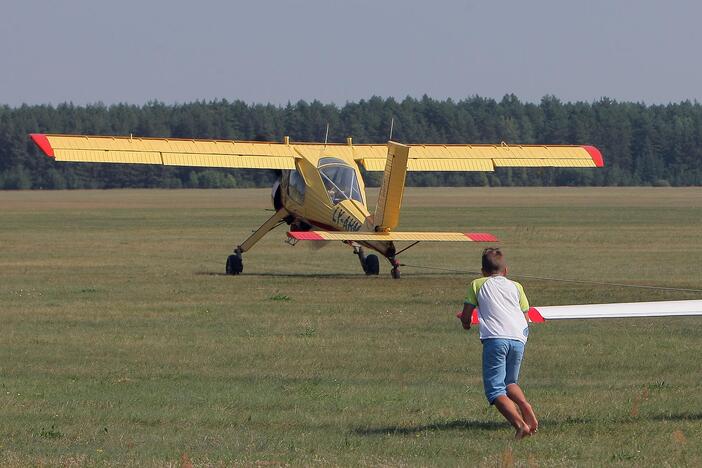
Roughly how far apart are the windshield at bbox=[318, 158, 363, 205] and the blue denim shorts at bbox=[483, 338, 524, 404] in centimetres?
1521

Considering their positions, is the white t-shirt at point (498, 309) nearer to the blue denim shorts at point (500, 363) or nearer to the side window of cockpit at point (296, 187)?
the blue denim shorts at point (500, 363)

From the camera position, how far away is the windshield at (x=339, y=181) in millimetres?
23453

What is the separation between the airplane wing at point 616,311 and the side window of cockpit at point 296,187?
16199 mm

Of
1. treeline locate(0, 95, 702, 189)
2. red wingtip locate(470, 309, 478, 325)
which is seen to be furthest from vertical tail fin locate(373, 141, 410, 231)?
treeline locate(0, 95, 702, 189)

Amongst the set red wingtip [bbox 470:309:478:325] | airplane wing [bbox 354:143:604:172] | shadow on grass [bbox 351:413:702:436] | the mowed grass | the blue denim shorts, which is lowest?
the mowed grass

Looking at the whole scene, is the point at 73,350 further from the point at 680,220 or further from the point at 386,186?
the point at 680,220

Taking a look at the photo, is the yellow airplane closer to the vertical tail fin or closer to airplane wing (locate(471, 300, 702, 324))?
the vertical tail fin

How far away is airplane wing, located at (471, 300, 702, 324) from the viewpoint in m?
8.09

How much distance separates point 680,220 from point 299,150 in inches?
941

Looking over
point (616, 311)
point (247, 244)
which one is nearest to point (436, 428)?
point (616, 311)

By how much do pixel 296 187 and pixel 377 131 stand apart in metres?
107

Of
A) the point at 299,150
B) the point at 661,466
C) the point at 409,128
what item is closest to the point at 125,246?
the point at 299,150

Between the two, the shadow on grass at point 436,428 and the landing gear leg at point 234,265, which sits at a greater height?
the shadow on grass at point 436,428

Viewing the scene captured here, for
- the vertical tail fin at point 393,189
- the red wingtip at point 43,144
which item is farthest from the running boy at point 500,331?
the red wingtip at point 43,144
